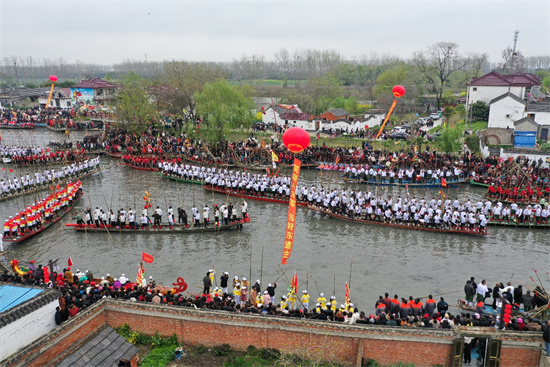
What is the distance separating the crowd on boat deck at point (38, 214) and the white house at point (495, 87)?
39390 millimetres

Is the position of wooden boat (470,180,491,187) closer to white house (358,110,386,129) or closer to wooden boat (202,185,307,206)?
wooden boat (202,185,307,206)

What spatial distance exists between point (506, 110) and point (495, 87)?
682 cm

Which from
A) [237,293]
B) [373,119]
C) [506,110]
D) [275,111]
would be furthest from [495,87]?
[237,293]

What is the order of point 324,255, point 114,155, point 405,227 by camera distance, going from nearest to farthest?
point 324,255 < point 405,227 < point 114,155

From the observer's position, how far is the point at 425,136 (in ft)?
141

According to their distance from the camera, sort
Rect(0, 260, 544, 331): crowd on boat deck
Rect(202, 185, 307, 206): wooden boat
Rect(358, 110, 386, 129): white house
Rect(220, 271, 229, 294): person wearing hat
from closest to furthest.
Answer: Rect(0, 260, 544, 331): crowd on boat deck < Rect(220, 271, 229, 294): person wearing hat < Rect(202, 185, 307, 206): wooden boat < Rect(358, 110, 386, 129): white house

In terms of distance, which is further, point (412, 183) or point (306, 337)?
point (412, 183)

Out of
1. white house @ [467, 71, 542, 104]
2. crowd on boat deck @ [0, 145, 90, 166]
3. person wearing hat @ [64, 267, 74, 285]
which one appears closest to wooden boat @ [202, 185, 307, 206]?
person wearing hat @ [64, 267, 74, 285]

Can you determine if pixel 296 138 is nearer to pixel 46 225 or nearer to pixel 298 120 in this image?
pixel 46 225

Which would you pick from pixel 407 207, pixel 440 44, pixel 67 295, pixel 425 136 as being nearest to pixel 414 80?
pixel 440 44

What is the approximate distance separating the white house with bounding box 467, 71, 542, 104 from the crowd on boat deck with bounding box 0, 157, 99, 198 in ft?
122

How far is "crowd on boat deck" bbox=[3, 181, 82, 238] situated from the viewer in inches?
786

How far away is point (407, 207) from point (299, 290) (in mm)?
8394

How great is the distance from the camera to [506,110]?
38.8 m
